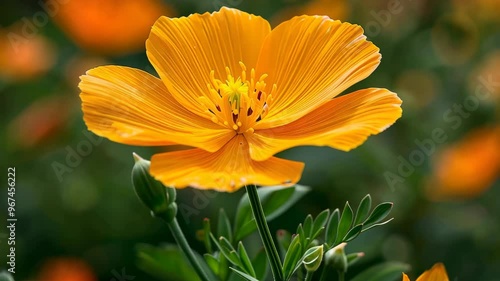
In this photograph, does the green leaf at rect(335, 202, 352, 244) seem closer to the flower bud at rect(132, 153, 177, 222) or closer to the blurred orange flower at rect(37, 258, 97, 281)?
the flower bud at rect(132, 153, 177, 222)

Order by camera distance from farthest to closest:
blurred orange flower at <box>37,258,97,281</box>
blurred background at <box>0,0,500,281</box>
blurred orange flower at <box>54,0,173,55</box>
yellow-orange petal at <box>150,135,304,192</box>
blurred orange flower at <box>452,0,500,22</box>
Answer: blurred orange flower at <box>54,0,173,55</box>
blurred orange flower at <box>452,0,500,22</box>
blurred background at <box>0,0,500,281</box>
blurred orange flower at <box>37,258,97,281</box>
yellow-orange petal at <box>150,135,304,192</box>

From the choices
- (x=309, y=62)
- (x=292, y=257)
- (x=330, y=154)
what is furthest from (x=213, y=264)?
(x=330, y=154)

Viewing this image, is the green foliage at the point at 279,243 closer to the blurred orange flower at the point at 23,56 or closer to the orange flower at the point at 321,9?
the orange flower at the point at 321,9

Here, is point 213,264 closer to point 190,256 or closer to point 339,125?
point 190,256

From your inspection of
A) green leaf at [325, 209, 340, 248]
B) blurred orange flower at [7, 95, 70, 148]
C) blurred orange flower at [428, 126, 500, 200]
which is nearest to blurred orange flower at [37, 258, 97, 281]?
blurred orange flower at [7, 95, 70, 148]

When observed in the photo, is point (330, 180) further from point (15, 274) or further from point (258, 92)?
point (258, 92)

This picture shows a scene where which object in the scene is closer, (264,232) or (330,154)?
(264,232)

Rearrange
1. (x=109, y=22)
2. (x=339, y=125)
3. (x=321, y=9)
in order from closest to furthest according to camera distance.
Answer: (x=339, y=125), (x=321, y=9), (x=109, y=22)

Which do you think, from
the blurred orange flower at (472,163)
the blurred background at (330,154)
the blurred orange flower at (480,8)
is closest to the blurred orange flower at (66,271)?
the blurred background at (330,154)

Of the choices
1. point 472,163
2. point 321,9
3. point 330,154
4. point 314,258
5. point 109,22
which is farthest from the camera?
point 109,22
